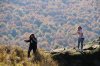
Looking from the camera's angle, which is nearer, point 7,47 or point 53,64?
point 53,64

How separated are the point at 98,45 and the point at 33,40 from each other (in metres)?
4.90

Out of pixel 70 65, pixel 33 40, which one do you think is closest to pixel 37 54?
pixel 33 40

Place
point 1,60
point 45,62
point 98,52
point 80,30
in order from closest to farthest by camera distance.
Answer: point 1,60, point 45,62, point 98,52, point 80,30

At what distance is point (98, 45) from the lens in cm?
2223

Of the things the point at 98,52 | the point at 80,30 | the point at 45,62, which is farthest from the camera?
the point at 80,30

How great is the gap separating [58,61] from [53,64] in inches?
82.7

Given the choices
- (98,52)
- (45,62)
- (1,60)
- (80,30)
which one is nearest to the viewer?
(1,60)

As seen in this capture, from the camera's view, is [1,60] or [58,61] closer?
[1,60]

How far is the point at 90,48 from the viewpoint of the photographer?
22453 mm

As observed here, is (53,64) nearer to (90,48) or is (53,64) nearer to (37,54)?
(37,54)

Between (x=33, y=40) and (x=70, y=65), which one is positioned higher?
(x=33, y=40)

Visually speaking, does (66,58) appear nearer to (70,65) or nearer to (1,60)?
(70,65)

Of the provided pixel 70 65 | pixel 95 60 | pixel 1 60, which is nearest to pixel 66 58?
pixel 70 65

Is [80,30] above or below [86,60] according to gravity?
above
